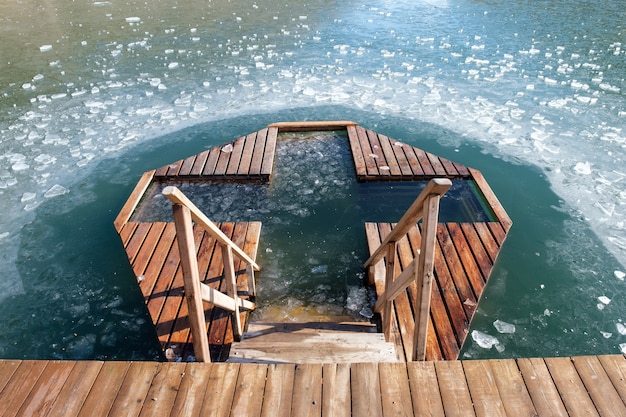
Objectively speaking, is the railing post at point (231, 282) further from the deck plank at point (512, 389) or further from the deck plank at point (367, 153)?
the deck plank at point (367, 153)

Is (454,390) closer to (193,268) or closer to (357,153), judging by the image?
(193,268)

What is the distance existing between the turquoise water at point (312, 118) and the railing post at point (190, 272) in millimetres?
1361

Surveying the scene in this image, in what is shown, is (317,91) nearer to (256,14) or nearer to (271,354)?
(271,354)

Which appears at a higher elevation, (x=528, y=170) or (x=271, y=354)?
(x=271, y=354)

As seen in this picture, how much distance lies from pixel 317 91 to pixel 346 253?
5228 millimetres

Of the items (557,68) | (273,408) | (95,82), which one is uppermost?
(273,408)

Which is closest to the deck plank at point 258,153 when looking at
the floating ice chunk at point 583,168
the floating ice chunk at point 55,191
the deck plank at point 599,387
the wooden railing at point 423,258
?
the floating ice chunk at point 55,191

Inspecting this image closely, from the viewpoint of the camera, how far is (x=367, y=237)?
4.71 metres

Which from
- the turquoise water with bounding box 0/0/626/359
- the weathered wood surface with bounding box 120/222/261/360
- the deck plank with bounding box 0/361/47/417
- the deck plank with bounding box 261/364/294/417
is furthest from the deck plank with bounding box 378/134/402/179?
the deck plank with bounding box 0/361/47/417

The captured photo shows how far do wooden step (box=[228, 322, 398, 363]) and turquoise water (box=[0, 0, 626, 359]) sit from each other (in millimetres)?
1007

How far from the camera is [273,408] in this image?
2.39 meters

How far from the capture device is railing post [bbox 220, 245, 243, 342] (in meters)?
3.18

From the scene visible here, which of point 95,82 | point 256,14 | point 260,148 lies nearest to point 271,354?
point 260,148

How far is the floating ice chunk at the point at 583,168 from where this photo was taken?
5945 millimetres
